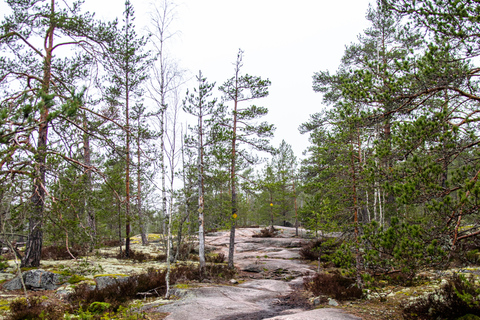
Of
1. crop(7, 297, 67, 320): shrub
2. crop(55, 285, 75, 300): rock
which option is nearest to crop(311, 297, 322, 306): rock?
crop(7, 297, 67, 320): shrub

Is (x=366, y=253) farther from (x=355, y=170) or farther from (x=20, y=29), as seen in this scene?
(x=20, y=29)

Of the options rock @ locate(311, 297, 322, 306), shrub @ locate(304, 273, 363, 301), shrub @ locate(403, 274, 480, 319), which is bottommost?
rock @ locate(311, 297, 322, 306)

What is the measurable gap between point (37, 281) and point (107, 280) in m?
1.84

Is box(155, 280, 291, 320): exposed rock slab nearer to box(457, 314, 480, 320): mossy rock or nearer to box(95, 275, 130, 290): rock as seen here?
box(95, 275, 130, 290): rock

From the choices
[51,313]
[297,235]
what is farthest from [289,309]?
[297,235]

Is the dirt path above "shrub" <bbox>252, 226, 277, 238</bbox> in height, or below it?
above

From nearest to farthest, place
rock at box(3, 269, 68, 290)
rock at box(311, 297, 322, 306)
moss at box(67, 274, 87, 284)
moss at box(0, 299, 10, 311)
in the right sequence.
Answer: moss at box(0, 299, 10, 311), rock at box(3, 269, 68, 290), rock at box(311, 297, 322, 306), moss at box(67, 274, 87, 284)

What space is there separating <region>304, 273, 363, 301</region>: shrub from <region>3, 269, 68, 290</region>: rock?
802cm

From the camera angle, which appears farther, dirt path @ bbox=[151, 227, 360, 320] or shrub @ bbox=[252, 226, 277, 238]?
shrub @ bbox=[252, 226, 277, 238]

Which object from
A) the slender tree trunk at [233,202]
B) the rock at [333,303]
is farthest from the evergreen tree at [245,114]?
the rock at [333,303]

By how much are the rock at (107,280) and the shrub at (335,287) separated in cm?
631

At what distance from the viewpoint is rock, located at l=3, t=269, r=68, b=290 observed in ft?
24.6

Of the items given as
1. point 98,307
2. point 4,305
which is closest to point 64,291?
point 4,305

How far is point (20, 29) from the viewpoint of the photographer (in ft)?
28.0
